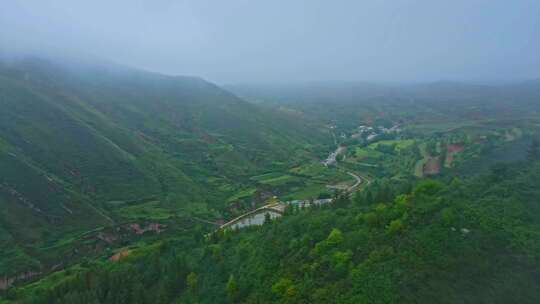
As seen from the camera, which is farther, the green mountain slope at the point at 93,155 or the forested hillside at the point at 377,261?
the green mountain slope at the point at 93,155

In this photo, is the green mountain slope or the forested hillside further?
the green mountain slope

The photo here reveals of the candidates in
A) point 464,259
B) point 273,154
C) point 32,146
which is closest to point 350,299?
point 464,259

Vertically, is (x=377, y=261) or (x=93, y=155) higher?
(x=377, y=261)

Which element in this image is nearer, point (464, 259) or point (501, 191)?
point (464, 259)

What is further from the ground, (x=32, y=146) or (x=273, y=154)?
(x=32, y=146)

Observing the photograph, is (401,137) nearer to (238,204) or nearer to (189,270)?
(238,204)

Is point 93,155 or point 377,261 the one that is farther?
point 93,155

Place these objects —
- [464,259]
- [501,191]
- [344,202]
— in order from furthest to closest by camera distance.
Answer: [344,202], [501,191], [464,259]

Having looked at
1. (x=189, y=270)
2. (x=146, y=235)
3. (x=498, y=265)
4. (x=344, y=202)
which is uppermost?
(x=498, y=265)
